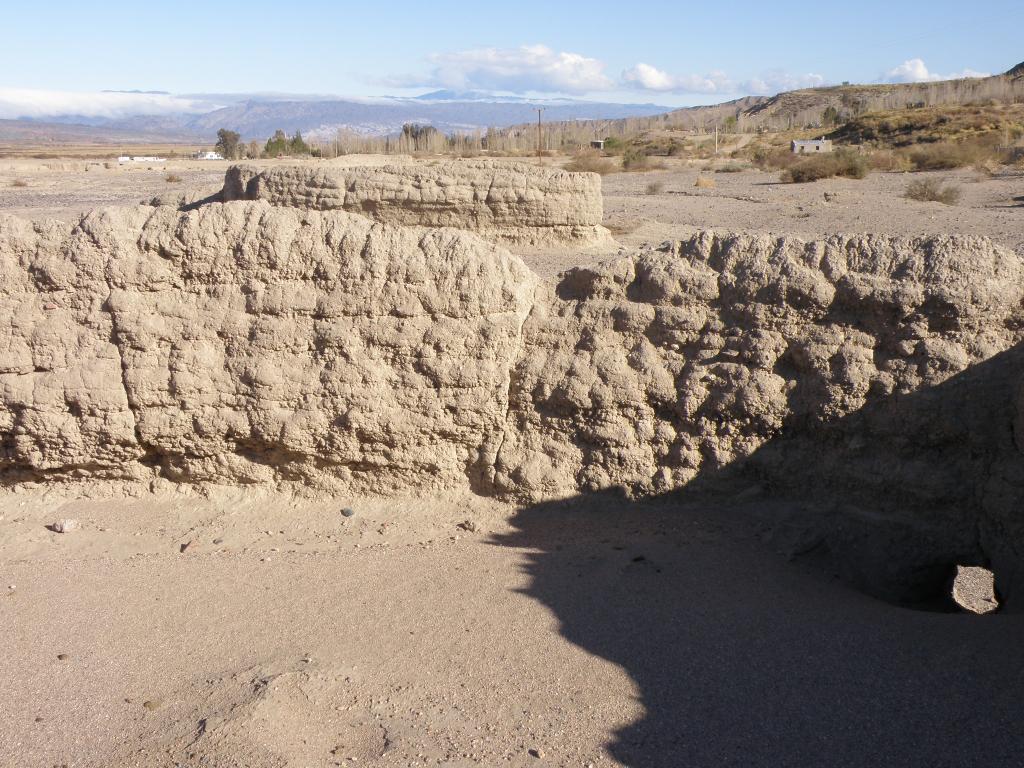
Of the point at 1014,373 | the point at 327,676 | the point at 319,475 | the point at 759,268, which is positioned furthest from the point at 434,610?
the point at 1014,373

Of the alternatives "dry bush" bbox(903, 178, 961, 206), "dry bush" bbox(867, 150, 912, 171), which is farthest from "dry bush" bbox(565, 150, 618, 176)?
"dry bush" bbox(903, 178, 961, 206)

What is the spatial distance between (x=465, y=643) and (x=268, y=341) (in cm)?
210

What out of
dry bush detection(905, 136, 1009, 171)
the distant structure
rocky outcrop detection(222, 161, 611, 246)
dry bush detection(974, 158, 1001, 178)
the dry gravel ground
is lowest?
the dry gravel ground

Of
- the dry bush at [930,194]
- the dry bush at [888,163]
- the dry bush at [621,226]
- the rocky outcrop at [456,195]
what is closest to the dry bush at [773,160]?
the dry bush at [888,163]

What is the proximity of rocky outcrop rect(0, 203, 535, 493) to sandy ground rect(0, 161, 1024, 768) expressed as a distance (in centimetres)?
31

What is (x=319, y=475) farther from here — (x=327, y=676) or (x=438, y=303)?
(x=327, y=676)

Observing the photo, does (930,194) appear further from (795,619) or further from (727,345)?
(795,619)

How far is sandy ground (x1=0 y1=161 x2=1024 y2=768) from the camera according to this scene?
10.3ft

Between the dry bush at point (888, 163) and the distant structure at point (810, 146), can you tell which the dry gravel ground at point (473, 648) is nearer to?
the dry bush at point (888, 163)

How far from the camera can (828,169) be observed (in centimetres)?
2447

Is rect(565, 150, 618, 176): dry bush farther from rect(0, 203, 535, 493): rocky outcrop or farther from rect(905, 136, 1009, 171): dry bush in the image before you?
rect(0, 203, 535, 493): rocky outcrop

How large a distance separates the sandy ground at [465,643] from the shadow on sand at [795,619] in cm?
1

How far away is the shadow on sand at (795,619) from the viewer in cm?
312

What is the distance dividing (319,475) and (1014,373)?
3.44 metres
